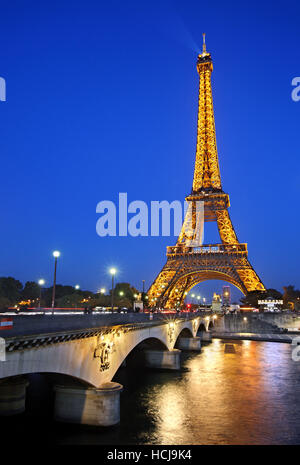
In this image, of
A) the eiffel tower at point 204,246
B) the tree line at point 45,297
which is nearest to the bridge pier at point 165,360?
the eiffel tower at point 204,246

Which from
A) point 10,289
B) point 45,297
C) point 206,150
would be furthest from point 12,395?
point 45,297

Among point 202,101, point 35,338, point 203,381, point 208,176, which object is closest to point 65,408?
point 35,338

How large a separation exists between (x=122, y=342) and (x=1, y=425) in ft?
27.6

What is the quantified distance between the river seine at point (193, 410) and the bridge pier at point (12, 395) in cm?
73

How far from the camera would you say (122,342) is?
24.5 metres

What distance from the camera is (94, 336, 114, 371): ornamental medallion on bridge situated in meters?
20.1

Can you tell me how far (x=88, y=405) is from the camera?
19.7 metres

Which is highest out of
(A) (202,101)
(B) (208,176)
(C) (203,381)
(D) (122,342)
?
(A) (202,101)

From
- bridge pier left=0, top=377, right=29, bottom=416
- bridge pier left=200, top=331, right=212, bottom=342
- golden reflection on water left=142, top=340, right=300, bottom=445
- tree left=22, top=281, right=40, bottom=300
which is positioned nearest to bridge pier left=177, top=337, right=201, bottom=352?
golden reflection on water left=142, top=340, right=300, bottom=445

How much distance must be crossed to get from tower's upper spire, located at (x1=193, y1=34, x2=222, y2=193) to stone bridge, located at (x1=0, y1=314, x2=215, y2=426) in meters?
78.9

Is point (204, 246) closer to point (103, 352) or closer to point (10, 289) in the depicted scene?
point (10, 289)

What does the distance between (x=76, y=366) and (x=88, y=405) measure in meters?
3.45

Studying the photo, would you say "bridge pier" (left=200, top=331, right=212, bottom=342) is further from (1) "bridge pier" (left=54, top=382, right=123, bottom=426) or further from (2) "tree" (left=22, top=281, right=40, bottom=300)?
(2) "tree" (left=22, top=281, right=40, bottom=300)
